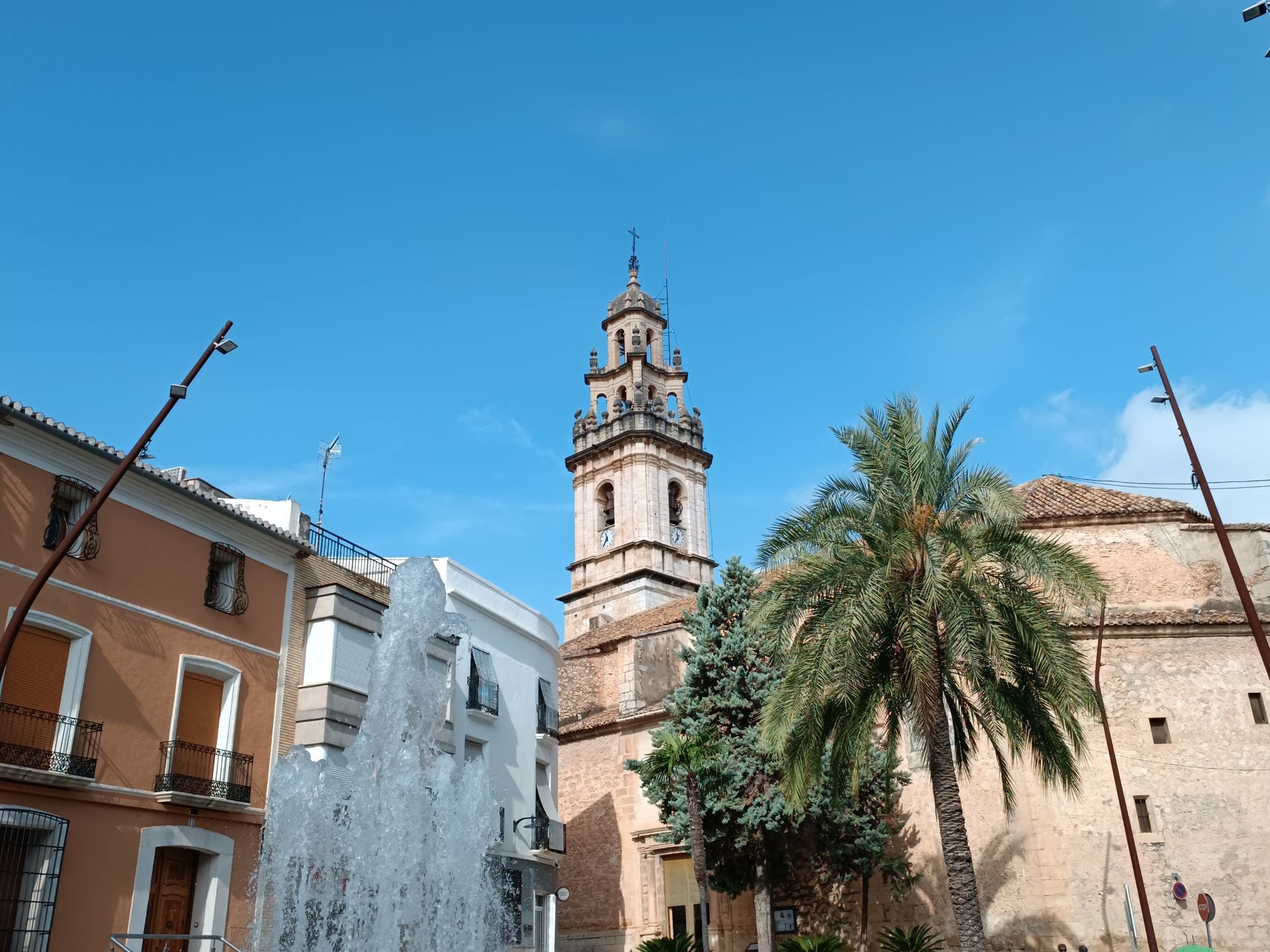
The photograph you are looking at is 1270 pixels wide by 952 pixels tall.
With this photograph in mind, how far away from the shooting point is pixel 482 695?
22250mm

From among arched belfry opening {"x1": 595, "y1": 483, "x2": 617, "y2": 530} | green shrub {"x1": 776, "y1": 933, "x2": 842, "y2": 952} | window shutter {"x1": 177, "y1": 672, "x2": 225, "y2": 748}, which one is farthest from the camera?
arched belfry opening {"x1": 595, "y1": 483, "x2": 617, "y2": 530}

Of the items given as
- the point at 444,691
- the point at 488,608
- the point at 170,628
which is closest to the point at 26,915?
the point at 170,628

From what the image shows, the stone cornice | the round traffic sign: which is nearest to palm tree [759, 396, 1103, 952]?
the round traffic sign

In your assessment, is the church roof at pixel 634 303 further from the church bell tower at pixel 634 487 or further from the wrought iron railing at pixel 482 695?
the wrought iron railing at pixel 482 695

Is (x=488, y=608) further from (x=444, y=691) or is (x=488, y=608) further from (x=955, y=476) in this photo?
(x=955, y=476)

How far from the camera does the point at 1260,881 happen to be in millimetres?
20391

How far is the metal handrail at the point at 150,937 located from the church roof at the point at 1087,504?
55.9 ft

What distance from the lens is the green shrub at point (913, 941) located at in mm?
21062

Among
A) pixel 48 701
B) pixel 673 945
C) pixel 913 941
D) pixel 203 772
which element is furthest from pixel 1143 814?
pixel 48 701

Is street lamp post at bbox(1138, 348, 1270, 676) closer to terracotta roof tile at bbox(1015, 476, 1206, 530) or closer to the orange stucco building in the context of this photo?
terracotta roof tile at bbox(1015, 476, 1206, 530)

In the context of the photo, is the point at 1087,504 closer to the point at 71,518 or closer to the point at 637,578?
the point at 71,518

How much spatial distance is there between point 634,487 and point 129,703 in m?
37.5

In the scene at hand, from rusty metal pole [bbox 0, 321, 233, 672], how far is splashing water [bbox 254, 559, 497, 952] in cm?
462

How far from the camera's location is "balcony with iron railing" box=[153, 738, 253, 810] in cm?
1559
